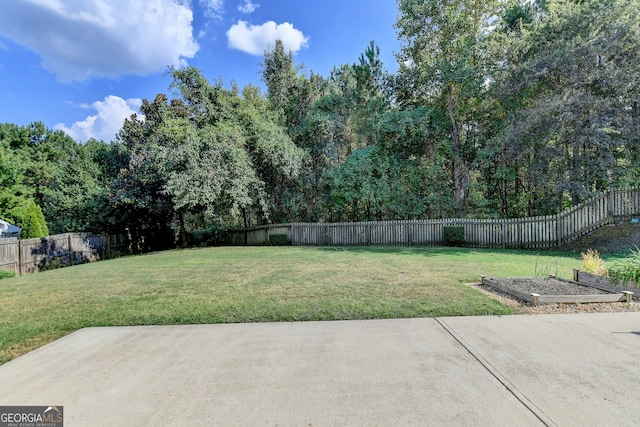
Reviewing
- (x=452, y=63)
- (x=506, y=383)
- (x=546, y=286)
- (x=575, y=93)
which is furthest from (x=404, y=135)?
(x=506, y=383)

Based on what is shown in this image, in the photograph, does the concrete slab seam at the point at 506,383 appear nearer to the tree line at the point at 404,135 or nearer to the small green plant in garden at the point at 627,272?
the small green plant in garden at the point at 627,272

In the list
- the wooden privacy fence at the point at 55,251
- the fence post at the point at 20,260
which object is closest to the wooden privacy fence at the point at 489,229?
the wooden privacy fence at the point at 55,251

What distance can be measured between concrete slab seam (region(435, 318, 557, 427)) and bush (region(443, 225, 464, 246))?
32.8 feet

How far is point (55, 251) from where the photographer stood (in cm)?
1255

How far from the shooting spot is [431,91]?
16484 mm

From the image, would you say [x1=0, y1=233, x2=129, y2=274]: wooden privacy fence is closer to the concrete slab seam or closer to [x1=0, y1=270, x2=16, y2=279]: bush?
[x1=0, y1=270, x2=16, y2=279]: bush

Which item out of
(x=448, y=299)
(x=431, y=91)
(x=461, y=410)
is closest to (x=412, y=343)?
(x=461, y=410)

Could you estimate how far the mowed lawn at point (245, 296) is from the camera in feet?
13.6

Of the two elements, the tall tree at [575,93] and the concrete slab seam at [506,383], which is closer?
the concrete slab seam at [506,383]

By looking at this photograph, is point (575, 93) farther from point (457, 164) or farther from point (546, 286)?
point (546, 286)

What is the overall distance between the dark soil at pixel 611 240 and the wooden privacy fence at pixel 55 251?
20279mm

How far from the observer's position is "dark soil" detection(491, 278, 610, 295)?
4.82m

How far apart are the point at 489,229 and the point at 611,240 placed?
3759mm

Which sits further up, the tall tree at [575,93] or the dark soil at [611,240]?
the tall tree at [575,93]
